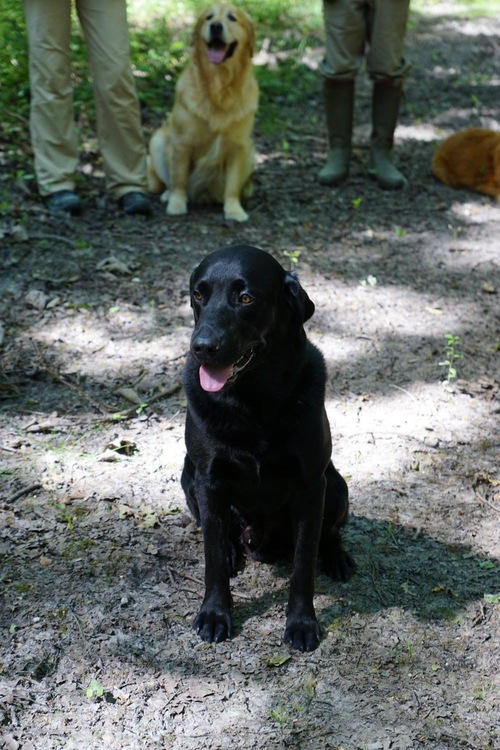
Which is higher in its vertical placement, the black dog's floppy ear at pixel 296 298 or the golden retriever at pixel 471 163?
the black dog's floppy ear at pixel 296 298

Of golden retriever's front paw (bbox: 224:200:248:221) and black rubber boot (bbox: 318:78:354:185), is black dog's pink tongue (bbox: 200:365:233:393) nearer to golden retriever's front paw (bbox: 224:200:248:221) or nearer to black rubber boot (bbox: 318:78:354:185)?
golden retriever's front paw (bbox: 224:200:248:221)

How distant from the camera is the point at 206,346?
227cm

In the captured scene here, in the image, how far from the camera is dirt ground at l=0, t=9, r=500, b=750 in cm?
235

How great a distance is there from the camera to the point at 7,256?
16.8 ft

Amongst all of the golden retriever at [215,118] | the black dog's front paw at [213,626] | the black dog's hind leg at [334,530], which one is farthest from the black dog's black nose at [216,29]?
the black dog's front paw at [213,626]

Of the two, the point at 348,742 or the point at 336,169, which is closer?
the point at 348,742

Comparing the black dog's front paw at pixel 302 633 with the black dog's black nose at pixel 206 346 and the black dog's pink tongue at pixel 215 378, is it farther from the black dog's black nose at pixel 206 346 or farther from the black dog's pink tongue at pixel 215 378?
the black dog's black nose at pixel 206 346

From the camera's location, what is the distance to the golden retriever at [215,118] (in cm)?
590

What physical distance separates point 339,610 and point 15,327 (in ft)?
8.41

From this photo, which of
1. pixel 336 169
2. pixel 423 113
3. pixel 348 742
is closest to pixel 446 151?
pixel 336 169

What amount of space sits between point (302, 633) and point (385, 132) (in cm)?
499

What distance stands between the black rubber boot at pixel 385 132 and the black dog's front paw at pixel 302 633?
4.70 metres

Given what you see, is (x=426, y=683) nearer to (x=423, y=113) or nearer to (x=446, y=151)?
(x=446, y=151)

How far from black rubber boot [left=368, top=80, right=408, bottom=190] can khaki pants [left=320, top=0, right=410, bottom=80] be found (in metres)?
0.14
